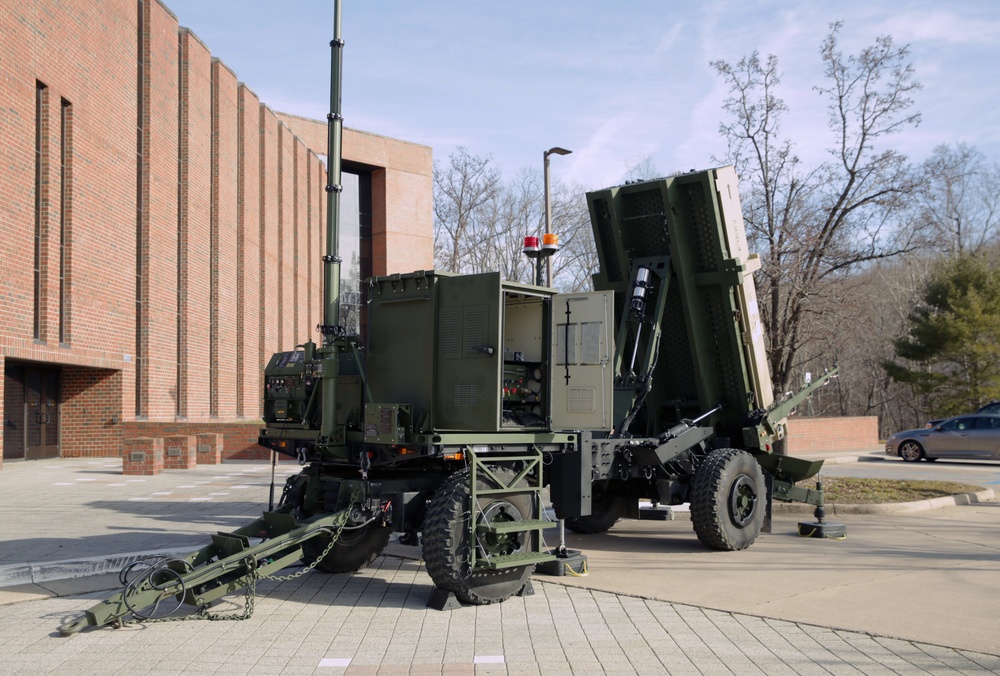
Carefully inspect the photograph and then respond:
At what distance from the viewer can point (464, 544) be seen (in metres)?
7.16

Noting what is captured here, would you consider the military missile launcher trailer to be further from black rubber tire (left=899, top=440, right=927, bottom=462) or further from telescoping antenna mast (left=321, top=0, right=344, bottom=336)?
black rubber tire (left=899, top=440, right=927, bottom=462)

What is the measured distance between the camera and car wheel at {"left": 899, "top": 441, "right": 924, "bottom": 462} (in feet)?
85.5

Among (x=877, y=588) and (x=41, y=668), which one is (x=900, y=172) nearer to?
(x=877, y=588)

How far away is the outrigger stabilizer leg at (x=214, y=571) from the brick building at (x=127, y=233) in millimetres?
13385

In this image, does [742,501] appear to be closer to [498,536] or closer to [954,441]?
[498,536]

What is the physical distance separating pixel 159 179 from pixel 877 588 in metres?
23.2

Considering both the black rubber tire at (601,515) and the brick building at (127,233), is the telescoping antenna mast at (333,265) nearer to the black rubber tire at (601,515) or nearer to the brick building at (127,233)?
the black rubber tire at (601,515)

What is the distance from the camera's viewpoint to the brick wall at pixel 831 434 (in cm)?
2717

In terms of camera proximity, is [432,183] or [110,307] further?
[432,183]

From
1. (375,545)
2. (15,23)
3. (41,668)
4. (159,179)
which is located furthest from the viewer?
(159,179)

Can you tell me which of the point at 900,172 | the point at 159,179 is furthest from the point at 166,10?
the point at 900,172

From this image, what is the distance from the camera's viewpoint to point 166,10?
26688mm

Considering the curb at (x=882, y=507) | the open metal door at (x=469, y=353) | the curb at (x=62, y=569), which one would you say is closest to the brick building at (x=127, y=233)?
the curb at (x=62, y=569)

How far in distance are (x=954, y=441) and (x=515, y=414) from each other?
21.1 meters
